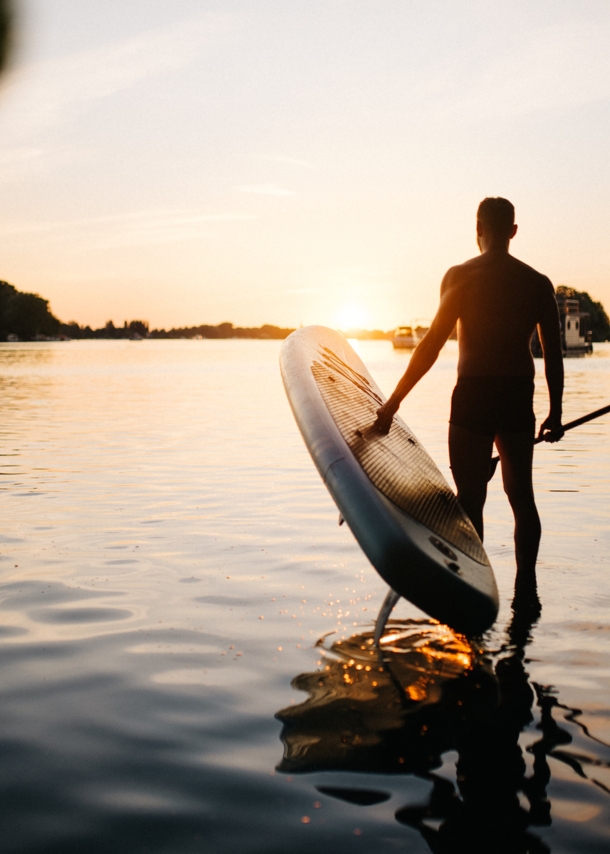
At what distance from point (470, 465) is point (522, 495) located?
13.0 inches

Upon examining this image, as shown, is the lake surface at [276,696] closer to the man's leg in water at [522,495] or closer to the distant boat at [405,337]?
the man's leg in water at [522,495]

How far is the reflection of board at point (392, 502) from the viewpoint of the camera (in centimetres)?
321

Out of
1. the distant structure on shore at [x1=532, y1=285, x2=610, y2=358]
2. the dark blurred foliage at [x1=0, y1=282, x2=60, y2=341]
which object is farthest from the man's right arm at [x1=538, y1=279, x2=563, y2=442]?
the dark blurred foliage at [x1=0, y1=282, x2=60, y2=341]

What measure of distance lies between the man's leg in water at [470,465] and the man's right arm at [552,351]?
29 cm

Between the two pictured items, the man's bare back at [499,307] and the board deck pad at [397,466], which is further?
the man's bare back at [499,307]

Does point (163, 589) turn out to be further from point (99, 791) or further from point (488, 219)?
point (488, 219)

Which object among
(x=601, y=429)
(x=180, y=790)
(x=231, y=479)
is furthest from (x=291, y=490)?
(x=601, y=429)

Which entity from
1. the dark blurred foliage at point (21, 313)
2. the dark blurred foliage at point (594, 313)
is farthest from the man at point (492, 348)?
the dark blurred foliage at point (594, 313)

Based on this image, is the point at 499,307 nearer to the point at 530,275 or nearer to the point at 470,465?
the point at 530,275

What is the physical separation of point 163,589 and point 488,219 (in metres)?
2.73

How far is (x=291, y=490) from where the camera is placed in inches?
342

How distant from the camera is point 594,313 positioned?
578 feet

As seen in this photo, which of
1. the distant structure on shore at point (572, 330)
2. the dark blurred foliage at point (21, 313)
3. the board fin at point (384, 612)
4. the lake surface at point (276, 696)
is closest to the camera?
the lake surface at point (276, 696)

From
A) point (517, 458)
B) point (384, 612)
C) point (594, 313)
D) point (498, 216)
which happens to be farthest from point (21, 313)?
point (384, 612)
